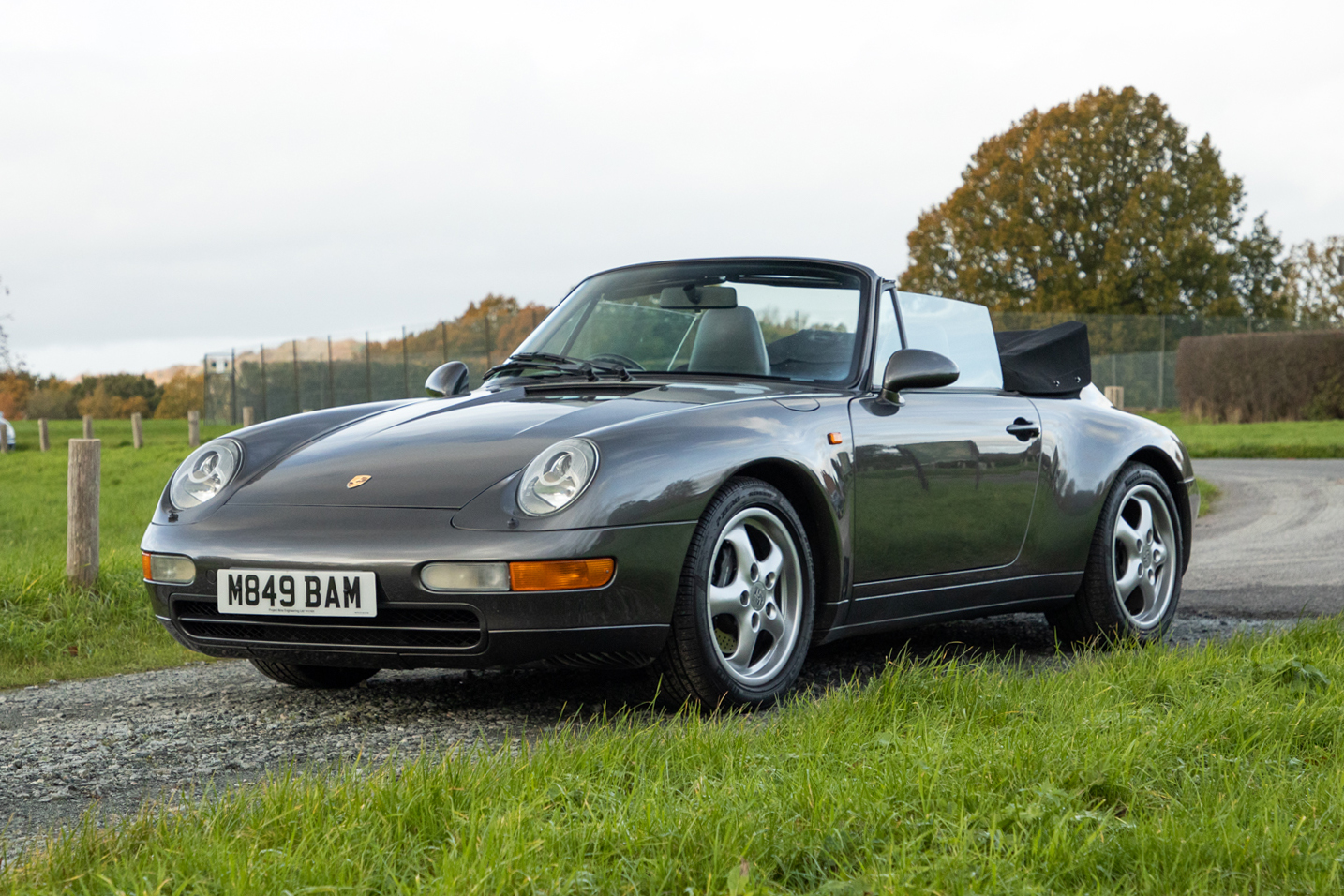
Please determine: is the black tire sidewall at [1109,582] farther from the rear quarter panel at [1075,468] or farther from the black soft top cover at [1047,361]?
the black soft top cover at [1047,361]

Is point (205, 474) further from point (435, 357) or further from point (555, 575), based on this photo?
point (435, 357)

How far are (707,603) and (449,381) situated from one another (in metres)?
1.98

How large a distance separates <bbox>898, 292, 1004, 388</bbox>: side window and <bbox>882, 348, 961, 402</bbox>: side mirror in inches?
16.9

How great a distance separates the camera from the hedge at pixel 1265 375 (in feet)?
97.3

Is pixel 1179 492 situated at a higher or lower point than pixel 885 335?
lower

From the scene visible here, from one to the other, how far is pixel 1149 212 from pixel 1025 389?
42.2 m

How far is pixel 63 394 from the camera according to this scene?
185 feet

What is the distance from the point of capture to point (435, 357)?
38.6 meters

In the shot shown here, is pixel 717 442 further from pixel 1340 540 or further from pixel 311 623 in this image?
pixel 1340 540

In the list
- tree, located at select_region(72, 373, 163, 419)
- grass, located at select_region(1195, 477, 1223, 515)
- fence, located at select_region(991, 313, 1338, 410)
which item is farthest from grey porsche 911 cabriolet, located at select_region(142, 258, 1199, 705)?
tree, located at select_region(72, 373, 163, 419)

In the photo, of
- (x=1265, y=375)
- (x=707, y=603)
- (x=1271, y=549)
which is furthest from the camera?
(x=1265, y=375)

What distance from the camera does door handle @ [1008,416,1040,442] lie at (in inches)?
206

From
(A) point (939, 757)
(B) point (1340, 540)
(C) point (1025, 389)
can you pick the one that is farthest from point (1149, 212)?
(A) point (939, 757)

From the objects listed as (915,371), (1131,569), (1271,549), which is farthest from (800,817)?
(1271,549)
